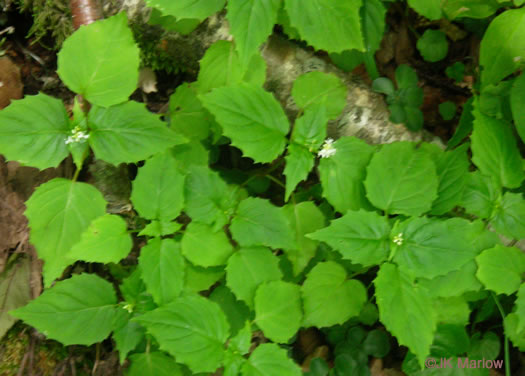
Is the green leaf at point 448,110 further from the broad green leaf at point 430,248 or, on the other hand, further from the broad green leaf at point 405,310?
the broad green leaf at point 405,310

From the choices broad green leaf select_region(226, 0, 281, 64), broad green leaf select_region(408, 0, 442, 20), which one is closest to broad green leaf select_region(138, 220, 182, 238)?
broad green leaf select_region(226, 0, 281, 64)

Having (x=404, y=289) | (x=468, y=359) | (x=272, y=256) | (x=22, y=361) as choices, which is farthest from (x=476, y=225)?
(x=22, y=361)

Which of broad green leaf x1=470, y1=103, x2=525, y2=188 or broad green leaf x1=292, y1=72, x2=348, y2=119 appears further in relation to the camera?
broad green leaf x1=292, y1=72, x2=348, y2=119

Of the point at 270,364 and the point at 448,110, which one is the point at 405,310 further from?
the point at 448,110

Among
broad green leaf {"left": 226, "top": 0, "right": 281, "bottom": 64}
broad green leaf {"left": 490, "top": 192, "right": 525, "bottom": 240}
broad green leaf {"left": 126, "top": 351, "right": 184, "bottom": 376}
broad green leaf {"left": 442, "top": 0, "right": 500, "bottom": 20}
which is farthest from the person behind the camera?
broad green leaf {"left": 442, "top": 0, "right": 500, "bottom": 20}

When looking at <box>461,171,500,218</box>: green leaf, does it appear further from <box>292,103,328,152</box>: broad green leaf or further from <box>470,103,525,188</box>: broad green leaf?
<box>292,103,328,152</box>: broad green leaf

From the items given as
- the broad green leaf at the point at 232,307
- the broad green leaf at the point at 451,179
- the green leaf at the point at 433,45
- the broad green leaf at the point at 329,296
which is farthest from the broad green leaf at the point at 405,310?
the green leaf at the point at 433,45

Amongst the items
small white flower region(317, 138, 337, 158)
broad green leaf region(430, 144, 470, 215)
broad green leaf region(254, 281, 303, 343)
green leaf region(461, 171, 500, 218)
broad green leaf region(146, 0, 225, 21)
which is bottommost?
broad green leaf region(254, 281, 303, 343)
